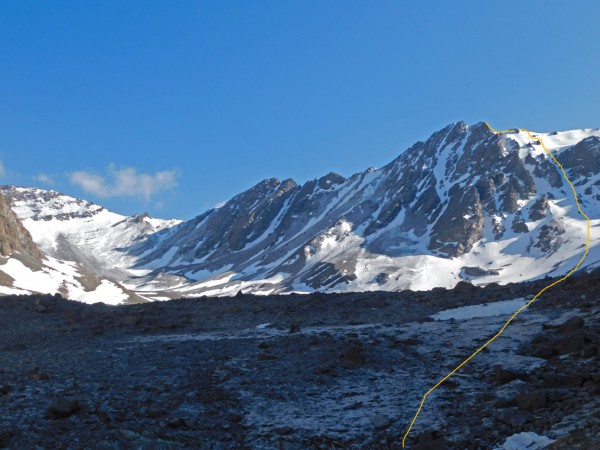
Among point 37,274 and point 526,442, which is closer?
point 526,442

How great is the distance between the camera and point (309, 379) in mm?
17062

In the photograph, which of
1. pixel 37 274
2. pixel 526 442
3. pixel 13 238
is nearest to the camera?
pixel 526 442

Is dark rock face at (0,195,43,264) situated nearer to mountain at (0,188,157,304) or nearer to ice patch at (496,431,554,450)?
mountain at (0,188,157,304)

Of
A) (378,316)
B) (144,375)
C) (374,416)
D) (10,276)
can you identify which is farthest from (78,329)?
(10,276)

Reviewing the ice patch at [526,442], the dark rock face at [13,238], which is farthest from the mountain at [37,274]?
the ice patch at [526,442]

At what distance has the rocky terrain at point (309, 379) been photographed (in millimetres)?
12352

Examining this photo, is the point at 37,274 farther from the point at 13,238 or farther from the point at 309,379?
the point at 309,379

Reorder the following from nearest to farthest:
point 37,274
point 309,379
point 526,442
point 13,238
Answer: point 526,442
point 309,379
point 37,274
point 13,238

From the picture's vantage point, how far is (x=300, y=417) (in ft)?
A: 46.6

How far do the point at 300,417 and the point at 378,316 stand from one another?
13498 mm

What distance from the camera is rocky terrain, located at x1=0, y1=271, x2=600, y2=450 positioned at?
12.4 m

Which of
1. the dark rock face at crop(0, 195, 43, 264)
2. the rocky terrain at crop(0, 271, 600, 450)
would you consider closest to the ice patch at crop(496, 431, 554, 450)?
the rocky terrain at crop(0, 271, 600, 450)

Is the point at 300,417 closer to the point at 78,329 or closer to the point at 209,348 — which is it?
the point at 209,348

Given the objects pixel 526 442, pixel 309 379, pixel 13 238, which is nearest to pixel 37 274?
pixel 13 238
